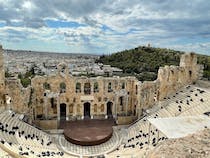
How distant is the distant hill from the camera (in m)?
61.9

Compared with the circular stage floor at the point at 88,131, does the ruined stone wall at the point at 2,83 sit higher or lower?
higher

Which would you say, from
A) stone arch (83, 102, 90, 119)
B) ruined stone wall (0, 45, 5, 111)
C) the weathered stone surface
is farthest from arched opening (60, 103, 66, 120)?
the weathered stone surface

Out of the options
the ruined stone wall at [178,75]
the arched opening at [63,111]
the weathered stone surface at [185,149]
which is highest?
the weathered stone surface at [185,149]

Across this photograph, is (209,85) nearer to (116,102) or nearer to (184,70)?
(184,70)

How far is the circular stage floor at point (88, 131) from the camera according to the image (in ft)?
86.9

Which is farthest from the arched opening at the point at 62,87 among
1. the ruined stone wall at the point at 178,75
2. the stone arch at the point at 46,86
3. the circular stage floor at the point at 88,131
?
the ruined stone wall at the point at 178,75

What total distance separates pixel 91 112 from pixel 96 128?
346 cm

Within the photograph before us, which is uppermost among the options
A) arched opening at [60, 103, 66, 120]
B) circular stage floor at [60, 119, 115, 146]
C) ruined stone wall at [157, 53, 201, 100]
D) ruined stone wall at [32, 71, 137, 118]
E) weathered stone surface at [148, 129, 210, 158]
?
weathered stone surface at [148, 129, 210, 158]

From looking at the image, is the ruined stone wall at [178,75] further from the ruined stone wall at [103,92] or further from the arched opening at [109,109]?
the arched opening at [109,109]

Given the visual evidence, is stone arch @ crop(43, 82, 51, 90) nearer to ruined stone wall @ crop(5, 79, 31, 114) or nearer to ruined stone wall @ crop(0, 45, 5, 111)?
ruined stone wall @ crop(5, 79, 31, 114)

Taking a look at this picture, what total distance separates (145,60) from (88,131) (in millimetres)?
43123

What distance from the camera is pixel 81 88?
106 ft

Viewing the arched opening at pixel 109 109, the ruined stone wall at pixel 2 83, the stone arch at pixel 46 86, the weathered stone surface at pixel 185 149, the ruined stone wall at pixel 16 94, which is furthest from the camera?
the arched opening at pixel 109 109

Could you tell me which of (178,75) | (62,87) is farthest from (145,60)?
(62,87)
